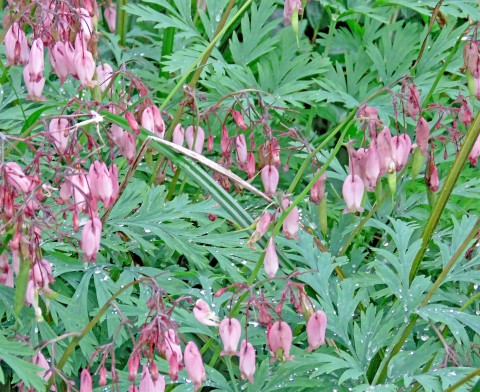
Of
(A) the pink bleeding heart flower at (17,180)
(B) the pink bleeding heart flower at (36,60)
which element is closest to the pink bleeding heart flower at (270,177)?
(B) the pink bleeding heart flower at (36,60)

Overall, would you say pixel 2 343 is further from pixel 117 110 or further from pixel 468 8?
pixel 468 8

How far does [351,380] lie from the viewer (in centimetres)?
182

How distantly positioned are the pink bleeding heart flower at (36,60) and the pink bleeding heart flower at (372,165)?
745 mm

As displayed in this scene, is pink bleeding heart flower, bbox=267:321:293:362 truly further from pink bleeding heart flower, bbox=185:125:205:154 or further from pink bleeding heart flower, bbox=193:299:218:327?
pink bleeding heart flower, bbox=185:125:205:154

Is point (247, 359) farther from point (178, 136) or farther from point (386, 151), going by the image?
point (178, 136)

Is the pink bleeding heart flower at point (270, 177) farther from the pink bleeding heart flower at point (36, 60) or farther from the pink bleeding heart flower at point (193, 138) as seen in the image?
the pink bleeding heart flower at point (36, 60)

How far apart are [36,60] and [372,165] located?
767mm

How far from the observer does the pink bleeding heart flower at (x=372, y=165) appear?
165cm

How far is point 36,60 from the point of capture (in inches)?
69.4

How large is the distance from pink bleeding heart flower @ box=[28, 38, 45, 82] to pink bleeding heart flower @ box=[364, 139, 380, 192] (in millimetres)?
745

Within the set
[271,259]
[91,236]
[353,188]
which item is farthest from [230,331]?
[353,188]

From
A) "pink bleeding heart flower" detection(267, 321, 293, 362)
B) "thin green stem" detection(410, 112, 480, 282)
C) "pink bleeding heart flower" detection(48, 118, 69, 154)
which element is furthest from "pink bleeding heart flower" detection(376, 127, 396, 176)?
"pink bleeding heart flower" detection(48, 118, 69, 154)

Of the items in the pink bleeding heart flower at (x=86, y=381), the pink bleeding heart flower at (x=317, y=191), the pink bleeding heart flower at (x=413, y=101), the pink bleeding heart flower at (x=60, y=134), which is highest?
the pink bleeding heart flower at (x=413, y=101)

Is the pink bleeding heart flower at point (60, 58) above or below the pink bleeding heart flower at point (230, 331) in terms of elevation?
above
